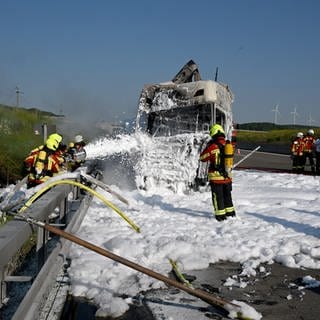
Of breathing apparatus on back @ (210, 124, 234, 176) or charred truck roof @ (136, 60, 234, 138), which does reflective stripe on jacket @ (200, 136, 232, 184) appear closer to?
breathing apparatus on back @ (210, 124, 234, 176)

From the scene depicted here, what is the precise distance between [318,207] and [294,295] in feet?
18.2

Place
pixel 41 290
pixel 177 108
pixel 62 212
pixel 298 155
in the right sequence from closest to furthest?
1. pixel 41 290
2. pixel 62 212
3. pixel 177 108
4. pixel 298 155

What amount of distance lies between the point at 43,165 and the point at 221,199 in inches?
121

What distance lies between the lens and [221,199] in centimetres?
827

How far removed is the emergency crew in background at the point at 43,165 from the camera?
809 cm

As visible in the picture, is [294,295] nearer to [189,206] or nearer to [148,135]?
[189,206]

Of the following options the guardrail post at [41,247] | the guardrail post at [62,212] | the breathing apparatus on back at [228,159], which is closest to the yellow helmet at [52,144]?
the guardrail post at [62,212]

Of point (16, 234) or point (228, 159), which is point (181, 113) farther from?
point (16, 234)

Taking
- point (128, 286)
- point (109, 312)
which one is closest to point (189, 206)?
point (128, 286)

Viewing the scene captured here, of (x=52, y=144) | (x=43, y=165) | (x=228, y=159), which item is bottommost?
(x=43, y=165)

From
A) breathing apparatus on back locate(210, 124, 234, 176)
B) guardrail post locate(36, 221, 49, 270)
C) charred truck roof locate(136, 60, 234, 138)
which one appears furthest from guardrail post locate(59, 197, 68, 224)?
charred truck roof locate(136, 60, 234, 138)

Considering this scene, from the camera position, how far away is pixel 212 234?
23.7 feet

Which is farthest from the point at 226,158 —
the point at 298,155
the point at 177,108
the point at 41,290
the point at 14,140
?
the point at 298,155

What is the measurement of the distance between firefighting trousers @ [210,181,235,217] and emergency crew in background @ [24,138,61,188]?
2.83 metres
